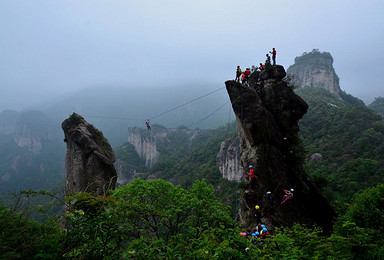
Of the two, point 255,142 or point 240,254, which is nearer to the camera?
point 240,254

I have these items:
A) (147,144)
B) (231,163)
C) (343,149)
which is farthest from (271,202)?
(147,144)

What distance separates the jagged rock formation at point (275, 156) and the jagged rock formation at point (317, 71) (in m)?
120

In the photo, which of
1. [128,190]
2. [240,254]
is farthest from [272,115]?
[240,254]

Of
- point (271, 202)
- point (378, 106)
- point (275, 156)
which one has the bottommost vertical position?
point (378, 106)

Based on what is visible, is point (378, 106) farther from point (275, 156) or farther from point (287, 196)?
point (287, 196)

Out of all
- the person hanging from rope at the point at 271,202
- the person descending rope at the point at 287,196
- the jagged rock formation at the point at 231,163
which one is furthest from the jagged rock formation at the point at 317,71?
the person hanging from rope at the point at 271,202

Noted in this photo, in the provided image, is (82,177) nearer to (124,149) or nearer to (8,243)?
(8,243)

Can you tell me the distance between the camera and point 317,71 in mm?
116250

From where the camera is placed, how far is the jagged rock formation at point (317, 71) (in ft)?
367

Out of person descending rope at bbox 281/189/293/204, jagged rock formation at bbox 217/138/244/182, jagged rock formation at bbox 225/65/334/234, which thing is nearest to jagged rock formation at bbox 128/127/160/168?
jagged rock formation at bbox 217/138/244/182

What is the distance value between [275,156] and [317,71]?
131716mm

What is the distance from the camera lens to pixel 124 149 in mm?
128875

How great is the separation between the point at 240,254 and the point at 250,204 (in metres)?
9.97

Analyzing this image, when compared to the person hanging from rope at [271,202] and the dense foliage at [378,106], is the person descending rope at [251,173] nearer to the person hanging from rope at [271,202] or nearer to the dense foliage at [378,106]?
the person hanging from rope at [271,202]
